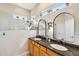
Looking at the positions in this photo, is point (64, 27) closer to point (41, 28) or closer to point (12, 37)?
point (41, 28)

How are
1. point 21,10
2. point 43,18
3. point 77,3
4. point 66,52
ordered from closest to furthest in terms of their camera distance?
point 66,52 → point 77,3 → point 21,10 → point 43,18

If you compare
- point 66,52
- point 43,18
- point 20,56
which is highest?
point 43,18

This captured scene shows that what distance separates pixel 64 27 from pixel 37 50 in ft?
2.10

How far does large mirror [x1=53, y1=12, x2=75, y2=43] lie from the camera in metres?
1.77

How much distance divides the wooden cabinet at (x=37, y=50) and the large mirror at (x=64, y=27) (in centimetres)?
37

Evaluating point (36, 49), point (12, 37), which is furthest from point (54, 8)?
point (12, 37)

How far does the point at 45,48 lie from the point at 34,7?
2.44 ft

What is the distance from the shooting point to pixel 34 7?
1.81 m

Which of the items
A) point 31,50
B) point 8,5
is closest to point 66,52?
point 31,50

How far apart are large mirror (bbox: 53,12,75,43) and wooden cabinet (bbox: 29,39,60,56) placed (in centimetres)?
37

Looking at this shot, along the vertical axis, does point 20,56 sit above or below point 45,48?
below

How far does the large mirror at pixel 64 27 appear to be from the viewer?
177 cm

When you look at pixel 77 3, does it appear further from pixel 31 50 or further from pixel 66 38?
pixel 31 50

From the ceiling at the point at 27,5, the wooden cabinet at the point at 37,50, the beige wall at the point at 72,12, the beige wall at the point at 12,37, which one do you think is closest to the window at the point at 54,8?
the beige wall at the point at 72,12
